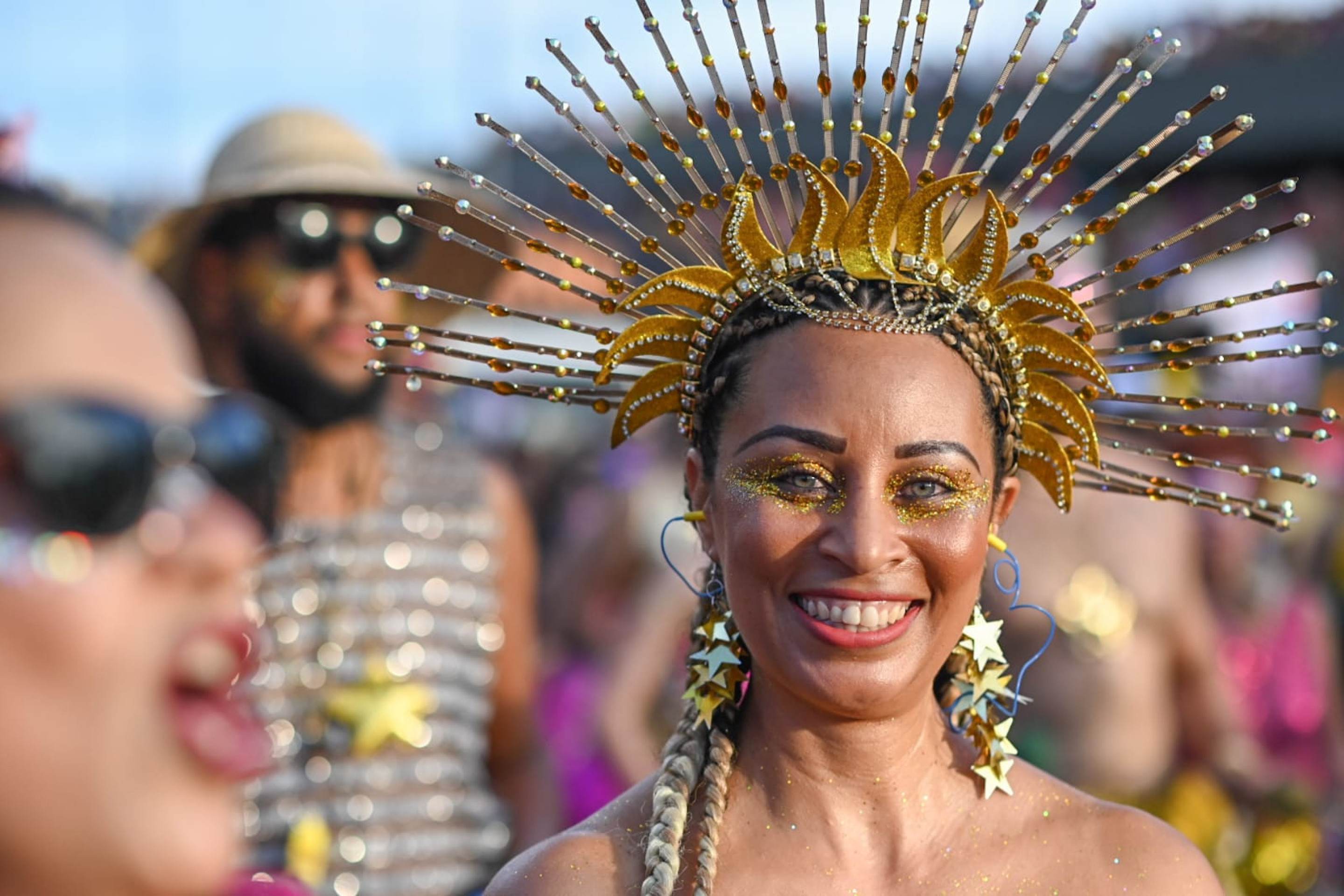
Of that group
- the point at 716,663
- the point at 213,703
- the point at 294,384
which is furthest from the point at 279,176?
the point at 213,703

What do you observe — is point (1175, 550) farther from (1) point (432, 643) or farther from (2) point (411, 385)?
(2) point (411, 385)

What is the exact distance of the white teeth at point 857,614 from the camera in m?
2.38

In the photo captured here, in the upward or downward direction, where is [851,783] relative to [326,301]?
downward

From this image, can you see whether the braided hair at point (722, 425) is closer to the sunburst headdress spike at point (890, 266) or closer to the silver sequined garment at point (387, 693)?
the sunburst headdress spike at point (890, 266)

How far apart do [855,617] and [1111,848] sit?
52cm

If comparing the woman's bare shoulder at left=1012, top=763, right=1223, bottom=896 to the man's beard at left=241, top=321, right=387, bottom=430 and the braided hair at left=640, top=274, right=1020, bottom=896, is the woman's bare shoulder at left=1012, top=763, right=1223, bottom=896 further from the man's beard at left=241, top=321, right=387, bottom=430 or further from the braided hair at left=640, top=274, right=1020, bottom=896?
the man's beard at left=241, top=321, right=387, bottom=430

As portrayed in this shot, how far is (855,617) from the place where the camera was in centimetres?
238

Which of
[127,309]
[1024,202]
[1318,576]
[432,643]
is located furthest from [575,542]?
[127,309]

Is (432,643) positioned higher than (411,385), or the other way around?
(411,385)

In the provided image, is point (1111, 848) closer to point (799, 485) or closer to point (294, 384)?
point (799, 485)

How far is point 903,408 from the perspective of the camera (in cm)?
240

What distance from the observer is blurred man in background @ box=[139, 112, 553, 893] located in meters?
4.13

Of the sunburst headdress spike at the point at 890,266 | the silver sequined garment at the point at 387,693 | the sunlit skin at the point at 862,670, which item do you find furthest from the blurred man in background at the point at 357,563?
the sunlit skin at the point at 862,670

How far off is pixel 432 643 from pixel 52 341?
3.18m
